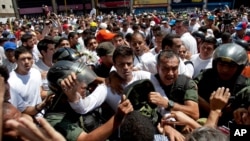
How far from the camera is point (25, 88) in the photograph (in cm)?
371

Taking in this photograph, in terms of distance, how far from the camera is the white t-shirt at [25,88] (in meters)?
3.52

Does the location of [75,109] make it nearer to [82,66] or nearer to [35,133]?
[82,66]

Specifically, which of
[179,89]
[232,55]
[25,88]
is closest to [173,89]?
[179,89]

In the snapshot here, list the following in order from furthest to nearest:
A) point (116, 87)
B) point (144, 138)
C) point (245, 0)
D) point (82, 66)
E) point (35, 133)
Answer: point (245, 0) → point (116, 87) → point (82, 66) → point (144, 138) → point (35, 133)

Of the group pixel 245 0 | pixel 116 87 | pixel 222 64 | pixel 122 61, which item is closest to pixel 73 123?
pixel 116 87

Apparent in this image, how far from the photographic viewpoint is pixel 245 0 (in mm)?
37281

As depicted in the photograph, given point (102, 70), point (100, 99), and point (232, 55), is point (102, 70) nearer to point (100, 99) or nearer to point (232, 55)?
point (100, 99)

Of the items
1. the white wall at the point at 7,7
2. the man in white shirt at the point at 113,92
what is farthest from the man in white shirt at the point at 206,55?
the white wall at the point at 7,7

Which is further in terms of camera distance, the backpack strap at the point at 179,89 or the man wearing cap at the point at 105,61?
the man wearing cap at the point at 105,61

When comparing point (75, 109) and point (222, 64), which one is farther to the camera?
point (222, 64)

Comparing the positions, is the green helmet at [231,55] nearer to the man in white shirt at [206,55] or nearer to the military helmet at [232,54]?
the military helmet at [232,54]

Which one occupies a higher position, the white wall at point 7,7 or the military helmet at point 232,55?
the military helmet at point 232,55

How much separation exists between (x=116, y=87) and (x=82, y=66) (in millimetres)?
529

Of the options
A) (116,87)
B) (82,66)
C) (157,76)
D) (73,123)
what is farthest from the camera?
(157,76)
